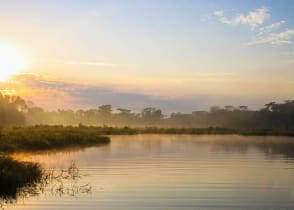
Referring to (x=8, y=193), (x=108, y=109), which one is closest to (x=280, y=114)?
(x=108, y=109)

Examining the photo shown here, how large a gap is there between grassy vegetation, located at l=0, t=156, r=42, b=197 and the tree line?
82363 mm

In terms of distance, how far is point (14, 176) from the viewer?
759 inches

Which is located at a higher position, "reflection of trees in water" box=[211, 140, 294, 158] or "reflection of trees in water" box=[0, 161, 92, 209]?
"reflection of trees in water" box=[0, 161, 92, 209]

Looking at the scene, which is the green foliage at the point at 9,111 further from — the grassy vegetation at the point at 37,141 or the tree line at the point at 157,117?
the grassy vegetation at the point at 37,141

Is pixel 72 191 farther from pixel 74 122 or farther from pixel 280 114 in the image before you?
pixel 74 122

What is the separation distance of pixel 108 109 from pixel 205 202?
516 feet

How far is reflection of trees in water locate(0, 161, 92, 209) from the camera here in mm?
17672

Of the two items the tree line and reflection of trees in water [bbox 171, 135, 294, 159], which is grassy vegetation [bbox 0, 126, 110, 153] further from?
the tree line

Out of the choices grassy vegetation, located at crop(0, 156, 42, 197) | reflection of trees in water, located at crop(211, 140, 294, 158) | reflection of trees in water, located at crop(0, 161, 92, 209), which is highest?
grassy vegetation, located at crop(0, 156, 42, 197)

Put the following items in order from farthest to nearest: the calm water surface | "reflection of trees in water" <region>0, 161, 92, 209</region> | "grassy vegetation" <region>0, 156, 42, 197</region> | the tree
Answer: the tree
"grassy vegetation" <region>0, 156, 42, 197</region>
"reflection of trees in water" <region>0, 161, 92, 209</region>
the calm water surface

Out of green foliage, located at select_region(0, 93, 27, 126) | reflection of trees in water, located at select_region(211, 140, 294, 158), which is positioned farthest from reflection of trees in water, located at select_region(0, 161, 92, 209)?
green foliage, located at select_region(0, 93, 27, 126)

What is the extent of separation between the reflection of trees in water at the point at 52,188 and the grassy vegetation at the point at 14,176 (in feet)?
0.74

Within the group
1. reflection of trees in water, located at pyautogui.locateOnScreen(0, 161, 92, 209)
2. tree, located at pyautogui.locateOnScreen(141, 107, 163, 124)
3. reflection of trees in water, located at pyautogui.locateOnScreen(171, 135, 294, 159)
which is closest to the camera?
reflection of trees in water, located at pyautogui.locateOnScreen(0, 161, 92, 209)

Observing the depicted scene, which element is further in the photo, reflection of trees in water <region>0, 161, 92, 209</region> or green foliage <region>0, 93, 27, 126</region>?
green foliage <region>0, 93, 27, 126</region>
